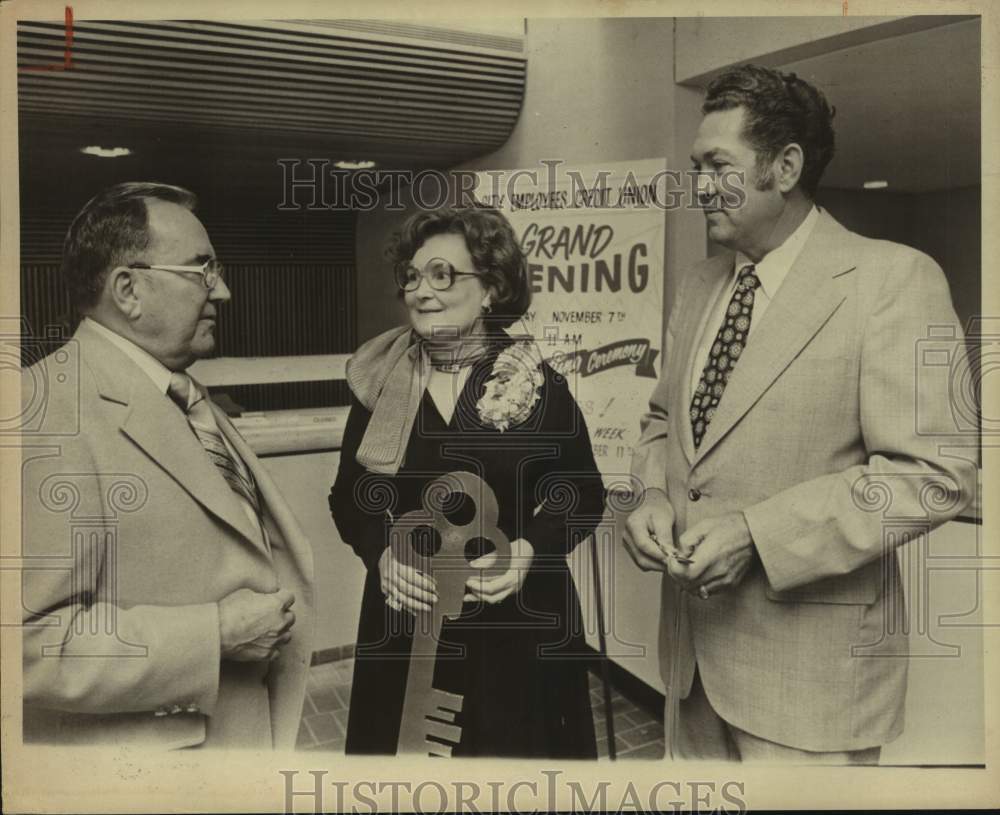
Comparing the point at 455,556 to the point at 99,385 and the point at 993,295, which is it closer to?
the point at 99,385

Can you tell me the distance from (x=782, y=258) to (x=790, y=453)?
417mm

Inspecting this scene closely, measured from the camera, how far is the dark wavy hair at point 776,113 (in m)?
1.69

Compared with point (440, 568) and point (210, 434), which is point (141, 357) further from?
point (440, 568)

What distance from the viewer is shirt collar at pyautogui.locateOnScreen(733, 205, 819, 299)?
5.51ft

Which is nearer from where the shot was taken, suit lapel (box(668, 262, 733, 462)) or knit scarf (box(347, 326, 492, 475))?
suit lapel (box(668, 262, 733, 462))

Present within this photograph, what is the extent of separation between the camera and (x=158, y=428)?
1.74 metres

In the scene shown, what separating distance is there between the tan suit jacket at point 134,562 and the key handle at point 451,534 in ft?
0.80

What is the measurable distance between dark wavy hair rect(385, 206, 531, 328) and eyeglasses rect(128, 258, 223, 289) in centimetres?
40

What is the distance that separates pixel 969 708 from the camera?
74.8 inches

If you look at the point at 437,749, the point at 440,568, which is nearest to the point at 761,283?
the point at 440,568

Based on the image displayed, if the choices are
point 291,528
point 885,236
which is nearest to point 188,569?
point 291,528

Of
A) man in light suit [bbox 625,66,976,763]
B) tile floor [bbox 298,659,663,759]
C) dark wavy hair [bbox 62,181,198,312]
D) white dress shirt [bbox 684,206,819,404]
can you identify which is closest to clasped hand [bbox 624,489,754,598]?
man in light suit [bbox 625,66,976,763]

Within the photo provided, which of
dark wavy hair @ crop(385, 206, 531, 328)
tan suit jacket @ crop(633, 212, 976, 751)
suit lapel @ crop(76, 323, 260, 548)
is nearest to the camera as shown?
tan suit jacket @ crop(633, 212, 976, 751)

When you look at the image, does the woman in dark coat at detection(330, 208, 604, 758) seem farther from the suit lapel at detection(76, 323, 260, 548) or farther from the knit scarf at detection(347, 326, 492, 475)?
the suit lapel at detection(76, 323, 260, 548)
